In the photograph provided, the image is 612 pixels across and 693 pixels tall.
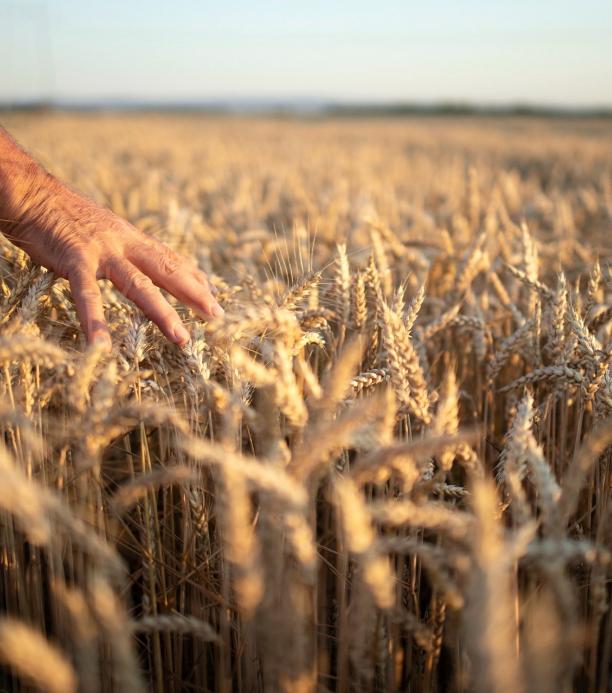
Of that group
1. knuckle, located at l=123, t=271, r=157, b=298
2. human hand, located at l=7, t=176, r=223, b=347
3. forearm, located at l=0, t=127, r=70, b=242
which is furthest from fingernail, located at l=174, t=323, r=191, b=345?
forearm, located at l=0, t=127, r=70, b=242

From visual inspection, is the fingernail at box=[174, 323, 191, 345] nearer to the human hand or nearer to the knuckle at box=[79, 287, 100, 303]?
the human hand

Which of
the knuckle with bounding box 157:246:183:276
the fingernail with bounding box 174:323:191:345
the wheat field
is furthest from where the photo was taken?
the knuckle with bounding box 157:246:183:276

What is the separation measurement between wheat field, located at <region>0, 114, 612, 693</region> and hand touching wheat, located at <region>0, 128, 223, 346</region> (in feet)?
0.26

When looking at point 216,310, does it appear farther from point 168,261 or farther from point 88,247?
point 88,247

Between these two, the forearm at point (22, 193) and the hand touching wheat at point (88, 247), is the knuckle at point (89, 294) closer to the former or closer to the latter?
the hand touching wheat at point (88, 247)

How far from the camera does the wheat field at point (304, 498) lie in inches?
28.4

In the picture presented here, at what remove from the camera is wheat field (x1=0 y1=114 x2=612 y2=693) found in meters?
0.72

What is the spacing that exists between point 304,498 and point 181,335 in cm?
79

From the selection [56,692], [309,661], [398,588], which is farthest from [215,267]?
[56,692]

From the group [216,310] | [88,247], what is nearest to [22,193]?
[88,247]

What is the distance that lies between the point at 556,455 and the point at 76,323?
1406 mm

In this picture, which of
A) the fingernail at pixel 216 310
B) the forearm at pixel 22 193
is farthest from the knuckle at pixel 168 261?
the forearm at pixel 22 193

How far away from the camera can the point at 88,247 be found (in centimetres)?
153

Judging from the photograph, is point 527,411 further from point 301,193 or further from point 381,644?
point 301,193
